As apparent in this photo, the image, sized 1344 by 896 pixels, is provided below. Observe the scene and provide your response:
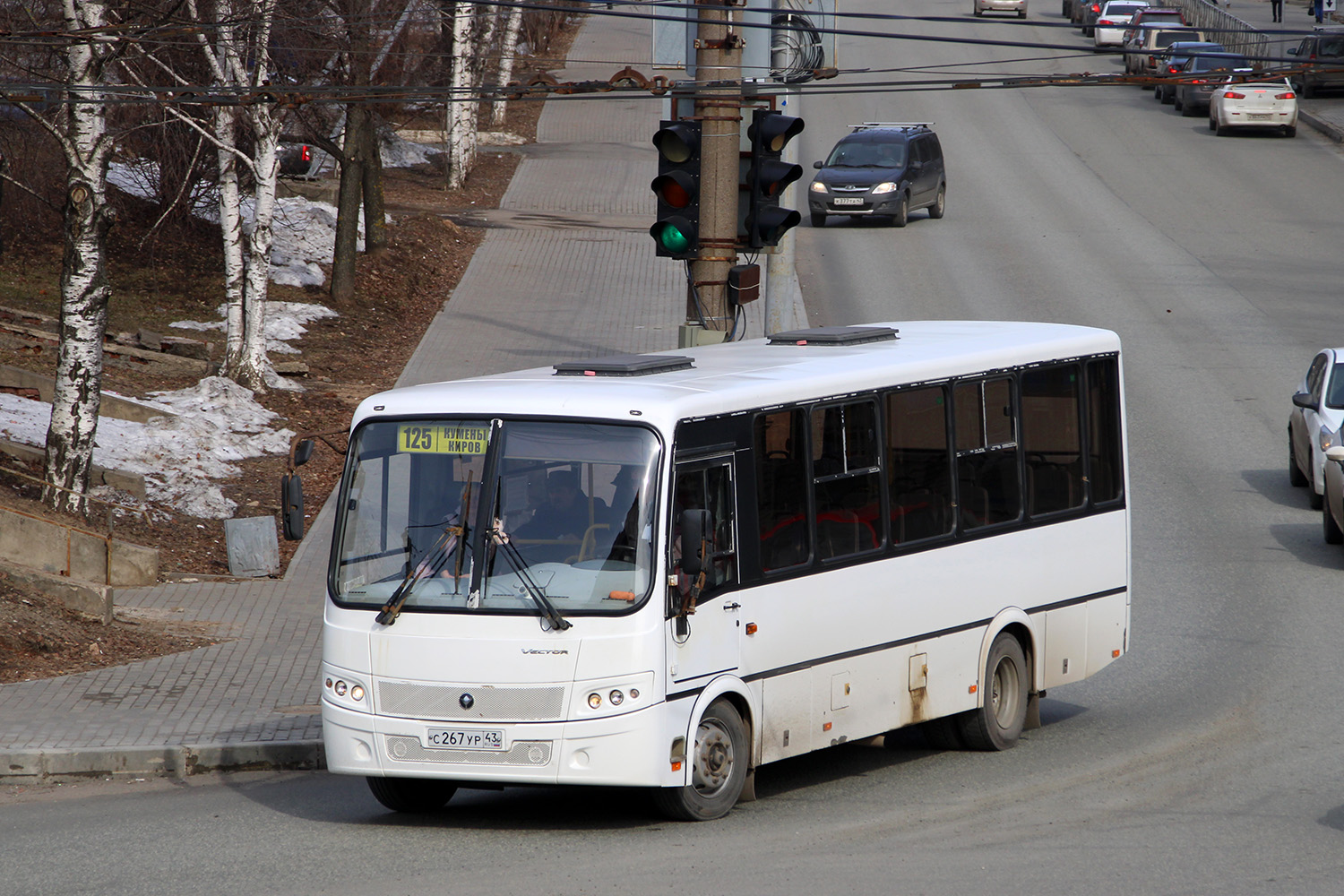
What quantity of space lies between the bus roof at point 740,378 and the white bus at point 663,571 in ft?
0.07

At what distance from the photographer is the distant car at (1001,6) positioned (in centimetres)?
6169

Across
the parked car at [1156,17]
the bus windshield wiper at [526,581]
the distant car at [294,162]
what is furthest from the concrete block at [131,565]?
the parked car at [1156,17]

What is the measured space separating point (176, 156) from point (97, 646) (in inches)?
704

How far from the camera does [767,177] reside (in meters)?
12.8

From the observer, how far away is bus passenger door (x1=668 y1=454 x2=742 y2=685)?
8.59 m

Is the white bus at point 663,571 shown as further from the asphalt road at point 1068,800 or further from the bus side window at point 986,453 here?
the asphalt road at point 1068,800

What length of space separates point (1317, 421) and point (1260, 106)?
29.8 meters

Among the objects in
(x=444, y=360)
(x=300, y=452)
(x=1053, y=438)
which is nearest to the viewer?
(x=300, y=452)

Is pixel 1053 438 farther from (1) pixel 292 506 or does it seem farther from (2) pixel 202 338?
(2) pixel 202 338

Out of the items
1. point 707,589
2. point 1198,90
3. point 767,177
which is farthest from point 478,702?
point 1198,90

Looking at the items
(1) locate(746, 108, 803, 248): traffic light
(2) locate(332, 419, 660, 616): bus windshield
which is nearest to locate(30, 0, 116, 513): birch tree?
(1) locate(746, 108, 803, 248): traffic light

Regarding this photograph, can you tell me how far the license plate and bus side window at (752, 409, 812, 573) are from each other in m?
1.86

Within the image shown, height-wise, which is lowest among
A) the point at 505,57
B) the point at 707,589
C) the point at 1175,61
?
the point at 707,589

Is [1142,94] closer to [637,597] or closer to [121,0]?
[121,0]
